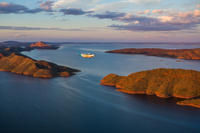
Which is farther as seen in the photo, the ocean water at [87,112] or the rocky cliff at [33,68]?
the rocky cliff at [33,68]

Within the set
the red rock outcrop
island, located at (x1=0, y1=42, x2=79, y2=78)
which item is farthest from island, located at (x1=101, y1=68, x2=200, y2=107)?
the red rock outcrop

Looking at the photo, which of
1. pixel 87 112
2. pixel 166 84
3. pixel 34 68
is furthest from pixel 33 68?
pixel 166 84

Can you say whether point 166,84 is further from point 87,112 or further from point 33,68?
point 33,68

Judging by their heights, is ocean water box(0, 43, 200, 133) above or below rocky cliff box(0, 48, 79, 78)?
below

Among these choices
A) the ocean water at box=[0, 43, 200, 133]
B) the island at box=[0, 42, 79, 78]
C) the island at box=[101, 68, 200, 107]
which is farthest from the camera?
the island at box=[0, 42, 79, 78]

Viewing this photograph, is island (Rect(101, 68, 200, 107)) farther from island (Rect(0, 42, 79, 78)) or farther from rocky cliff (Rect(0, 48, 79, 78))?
rocky cliff (Rect(0, 48, 79, 78))

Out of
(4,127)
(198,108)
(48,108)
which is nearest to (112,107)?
(48,108)

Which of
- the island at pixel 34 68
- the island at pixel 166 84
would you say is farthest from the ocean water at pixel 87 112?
the island at pixel 34 68

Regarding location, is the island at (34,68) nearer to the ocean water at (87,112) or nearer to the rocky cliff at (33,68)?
the rocky cliff at (33,68)

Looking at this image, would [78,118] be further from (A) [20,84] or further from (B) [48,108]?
(A) [20,84]
